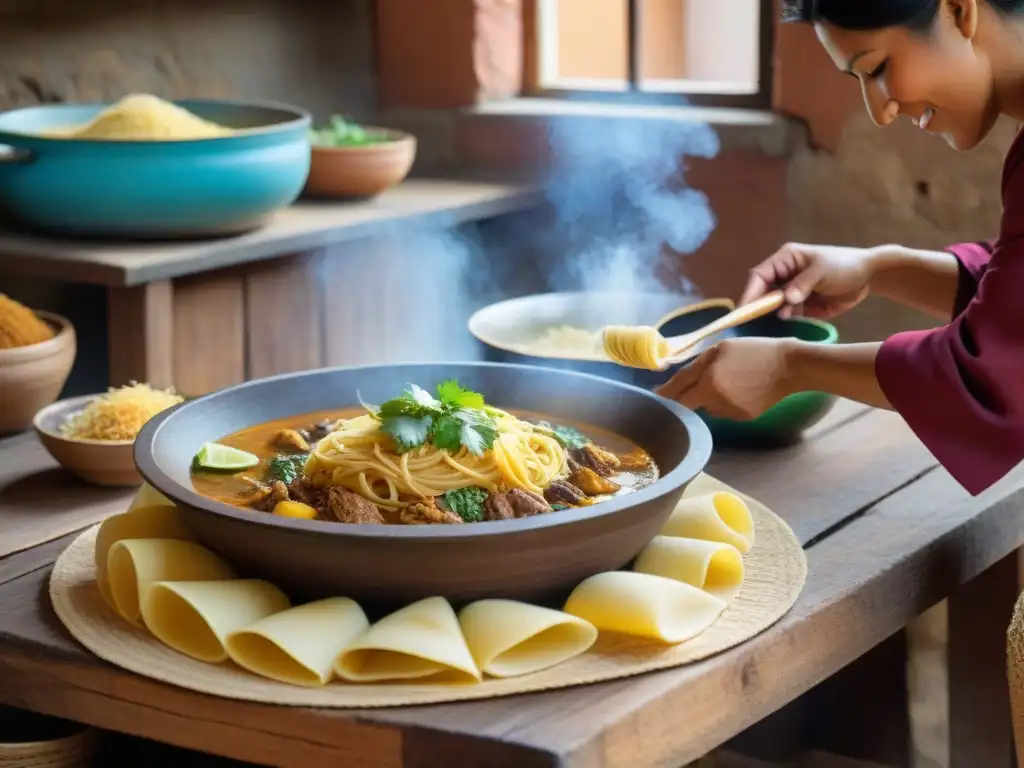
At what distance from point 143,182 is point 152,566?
1.47 m

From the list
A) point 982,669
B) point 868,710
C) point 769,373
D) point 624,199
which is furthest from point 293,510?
point 624,199

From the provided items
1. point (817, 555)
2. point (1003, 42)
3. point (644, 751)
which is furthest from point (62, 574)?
point (1003, 42)

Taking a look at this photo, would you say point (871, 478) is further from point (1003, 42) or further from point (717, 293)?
point (717, 293)

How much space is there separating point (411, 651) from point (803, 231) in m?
2.47

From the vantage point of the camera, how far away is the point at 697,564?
63.1 inches

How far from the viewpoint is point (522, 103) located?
409cm

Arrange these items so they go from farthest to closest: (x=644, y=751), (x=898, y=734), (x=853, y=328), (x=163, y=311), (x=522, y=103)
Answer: (x=522, y=103) → (x=853, y=328) → (x=163, y=311) → (x=898, y=734) → (x=644, y=751)

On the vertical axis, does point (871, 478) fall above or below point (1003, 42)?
below

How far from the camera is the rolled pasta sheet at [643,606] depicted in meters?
1.48

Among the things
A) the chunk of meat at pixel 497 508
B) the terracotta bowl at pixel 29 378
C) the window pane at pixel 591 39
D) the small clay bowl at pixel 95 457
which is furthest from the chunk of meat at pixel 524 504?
the window pane at pixel 591 39

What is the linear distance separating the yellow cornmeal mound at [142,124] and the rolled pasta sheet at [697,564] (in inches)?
62.6

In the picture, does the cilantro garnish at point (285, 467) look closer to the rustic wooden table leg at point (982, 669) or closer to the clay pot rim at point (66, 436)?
the clay pot rim at point (66, 436)

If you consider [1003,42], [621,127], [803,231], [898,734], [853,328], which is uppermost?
[1003,42]

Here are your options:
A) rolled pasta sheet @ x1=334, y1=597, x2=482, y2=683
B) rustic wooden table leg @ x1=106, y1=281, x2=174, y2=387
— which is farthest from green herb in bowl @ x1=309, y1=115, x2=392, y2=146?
rolled pasta sheet @ x1=334, y1=597, x2=482, y2=683
